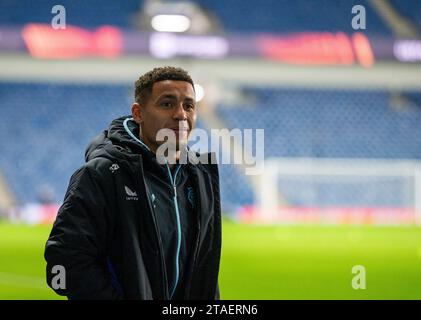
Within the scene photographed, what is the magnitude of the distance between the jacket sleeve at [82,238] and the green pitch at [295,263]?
406 cm

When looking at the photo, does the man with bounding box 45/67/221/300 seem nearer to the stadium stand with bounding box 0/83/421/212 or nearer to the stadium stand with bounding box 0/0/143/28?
the stadium stand with bounding box 0/83/421/212

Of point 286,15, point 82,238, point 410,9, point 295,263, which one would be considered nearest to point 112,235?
point 82,238

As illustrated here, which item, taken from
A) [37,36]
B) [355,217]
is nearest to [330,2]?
[355,217]

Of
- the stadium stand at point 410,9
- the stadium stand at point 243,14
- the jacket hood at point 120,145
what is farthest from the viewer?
the stadium stand at point 410,9

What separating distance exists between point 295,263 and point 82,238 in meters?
6.98

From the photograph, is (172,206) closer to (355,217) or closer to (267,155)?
(355,217)

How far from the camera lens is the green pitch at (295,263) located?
6039mm

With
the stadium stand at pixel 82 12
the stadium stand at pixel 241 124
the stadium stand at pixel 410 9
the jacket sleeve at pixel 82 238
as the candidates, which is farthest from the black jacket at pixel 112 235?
the stadium stand at pixel 410 9

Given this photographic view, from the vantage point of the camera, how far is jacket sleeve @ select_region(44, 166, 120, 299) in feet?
5.61

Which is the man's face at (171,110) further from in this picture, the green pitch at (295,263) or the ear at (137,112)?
the green pitch at (295,263)

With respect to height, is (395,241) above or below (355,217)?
below

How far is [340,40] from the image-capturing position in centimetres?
1758

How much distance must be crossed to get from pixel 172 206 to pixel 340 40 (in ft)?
54.1

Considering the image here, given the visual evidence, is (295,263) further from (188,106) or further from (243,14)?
(243,14)
